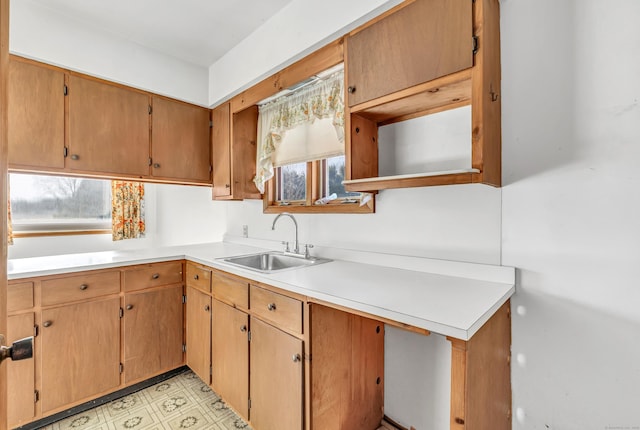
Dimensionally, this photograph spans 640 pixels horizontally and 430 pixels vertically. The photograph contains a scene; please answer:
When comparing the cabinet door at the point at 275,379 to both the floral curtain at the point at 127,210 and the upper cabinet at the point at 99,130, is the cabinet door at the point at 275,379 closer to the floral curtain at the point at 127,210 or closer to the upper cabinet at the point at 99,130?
the upper cabinet at the point at 99,130

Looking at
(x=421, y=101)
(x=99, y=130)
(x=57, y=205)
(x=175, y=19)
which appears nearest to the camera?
(x=421, y=101)

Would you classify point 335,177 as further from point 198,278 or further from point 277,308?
point 198,278

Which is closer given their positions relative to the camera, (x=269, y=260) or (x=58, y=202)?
(x=269, y=260)

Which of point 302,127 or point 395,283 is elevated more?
point 302,127

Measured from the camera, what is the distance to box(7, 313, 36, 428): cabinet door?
1.60 meters

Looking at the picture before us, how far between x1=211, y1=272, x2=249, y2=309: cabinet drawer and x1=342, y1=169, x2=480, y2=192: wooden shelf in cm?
81

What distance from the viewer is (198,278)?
2066 mm

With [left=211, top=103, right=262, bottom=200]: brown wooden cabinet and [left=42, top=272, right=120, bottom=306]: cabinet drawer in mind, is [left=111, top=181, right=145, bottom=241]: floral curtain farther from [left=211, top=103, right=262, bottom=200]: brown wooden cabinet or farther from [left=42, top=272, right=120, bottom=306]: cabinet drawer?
[left=42, top=272, right=120, bottom=306]: cabinet drawer

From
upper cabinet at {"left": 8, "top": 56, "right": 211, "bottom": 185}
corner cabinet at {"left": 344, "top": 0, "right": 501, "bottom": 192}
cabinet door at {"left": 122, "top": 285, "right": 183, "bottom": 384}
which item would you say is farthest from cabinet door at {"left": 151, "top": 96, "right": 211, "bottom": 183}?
corner cabinet at {"left": 344, "top": 0, "right": 501, "bottom": 192}

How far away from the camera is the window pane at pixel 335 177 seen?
2045 millimetres

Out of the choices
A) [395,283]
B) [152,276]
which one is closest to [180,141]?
[152,276]

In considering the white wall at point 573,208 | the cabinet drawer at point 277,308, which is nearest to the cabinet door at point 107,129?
the cabinet drawer at point 277,308

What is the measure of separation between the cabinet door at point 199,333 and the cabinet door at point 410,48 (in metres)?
1.63

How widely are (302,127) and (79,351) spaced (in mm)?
2061
